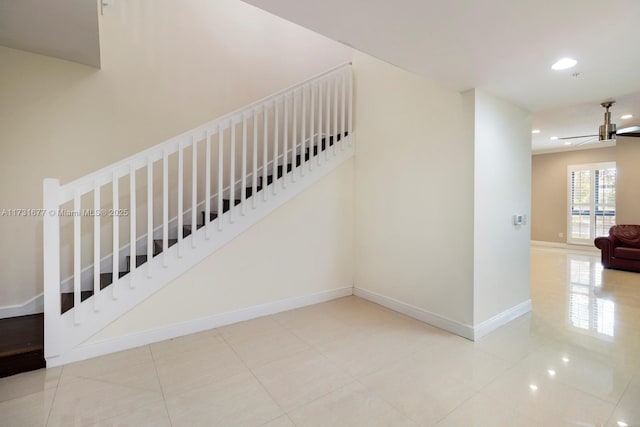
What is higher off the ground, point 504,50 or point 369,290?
point 504,50

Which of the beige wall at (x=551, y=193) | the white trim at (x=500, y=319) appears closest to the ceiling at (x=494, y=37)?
the white trim at (x=500, y=319)

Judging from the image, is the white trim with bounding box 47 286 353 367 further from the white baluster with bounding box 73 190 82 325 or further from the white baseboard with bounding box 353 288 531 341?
the white baseboard with bounding box 353 288 531 341

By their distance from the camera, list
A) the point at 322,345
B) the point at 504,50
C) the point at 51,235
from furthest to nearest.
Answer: the point at 322,345
the point at 51,235
the point at 504,50

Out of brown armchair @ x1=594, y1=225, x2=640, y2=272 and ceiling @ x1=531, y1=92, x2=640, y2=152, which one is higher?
ceiling @ x1=531, y1=92, x2=640, y2=152

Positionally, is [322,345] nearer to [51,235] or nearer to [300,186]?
[300,186]

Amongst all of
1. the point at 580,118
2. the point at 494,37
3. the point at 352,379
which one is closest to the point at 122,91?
the point at 494,37

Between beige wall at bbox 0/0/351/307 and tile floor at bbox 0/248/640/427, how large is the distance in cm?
171

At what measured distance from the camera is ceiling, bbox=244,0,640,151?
165 cm

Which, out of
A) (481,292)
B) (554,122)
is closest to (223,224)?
(481,292)

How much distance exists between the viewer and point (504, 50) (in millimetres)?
2102

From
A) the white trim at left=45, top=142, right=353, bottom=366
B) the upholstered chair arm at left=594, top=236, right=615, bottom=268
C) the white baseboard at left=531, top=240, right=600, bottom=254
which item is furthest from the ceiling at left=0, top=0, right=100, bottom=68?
the white baseboard at left=531, top=240, right=600, bottom=254

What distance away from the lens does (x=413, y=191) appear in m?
3.31

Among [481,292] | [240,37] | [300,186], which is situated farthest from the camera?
[240,37]

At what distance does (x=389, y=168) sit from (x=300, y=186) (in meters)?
1.10
